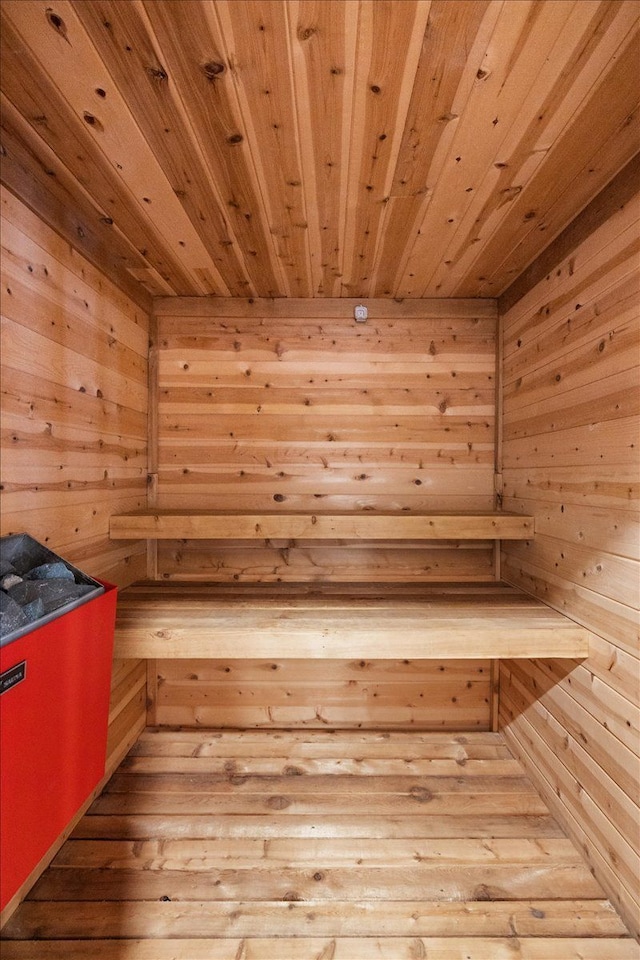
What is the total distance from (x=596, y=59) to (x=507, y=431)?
5.24ft

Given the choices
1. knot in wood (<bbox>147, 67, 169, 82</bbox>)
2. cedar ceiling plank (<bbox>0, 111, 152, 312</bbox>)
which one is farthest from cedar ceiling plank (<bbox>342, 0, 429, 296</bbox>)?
cedar ceiling plank (<bbox>0, 111, 152, 312</bbox>)

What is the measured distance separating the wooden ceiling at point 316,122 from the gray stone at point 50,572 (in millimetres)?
1222

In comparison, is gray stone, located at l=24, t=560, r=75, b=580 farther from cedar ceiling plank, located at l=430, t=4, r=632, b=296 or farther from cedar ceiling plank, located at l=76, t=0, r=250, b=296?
cedar ceiling plank, located at l=430, t=4, r=632, b=296

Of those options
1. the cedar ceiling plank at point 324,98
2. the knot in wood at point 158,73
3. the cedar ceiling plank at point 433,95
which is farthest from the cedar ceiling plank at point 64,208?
the cedar ceiling plank at point 433,95

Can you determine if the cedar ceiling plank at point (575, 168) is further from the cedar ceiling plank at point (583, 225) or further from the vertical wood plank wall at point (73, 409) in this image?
the vertical wood plank wall at point (73, 409)

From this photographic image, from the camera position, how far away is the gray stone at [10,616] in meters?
1.04

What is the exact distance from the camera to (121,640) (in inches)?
64.2

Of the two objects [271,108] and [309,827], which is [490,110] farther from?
[309,827]

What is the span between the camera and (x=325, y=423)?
2492mm

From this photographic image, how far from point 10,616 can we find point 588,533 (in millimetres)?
1922

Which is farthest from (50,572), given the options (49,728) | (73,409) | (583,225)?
(583,225)

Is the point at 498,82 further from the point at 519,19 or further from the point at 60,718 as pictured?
the point at 60,718

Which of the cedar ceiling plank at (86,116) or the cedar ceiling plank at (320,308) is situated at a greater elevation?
the cedar ceiling plank at (86,116)

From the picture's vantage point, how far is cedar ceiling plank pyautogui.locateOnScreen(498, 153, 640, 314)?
1451mm
